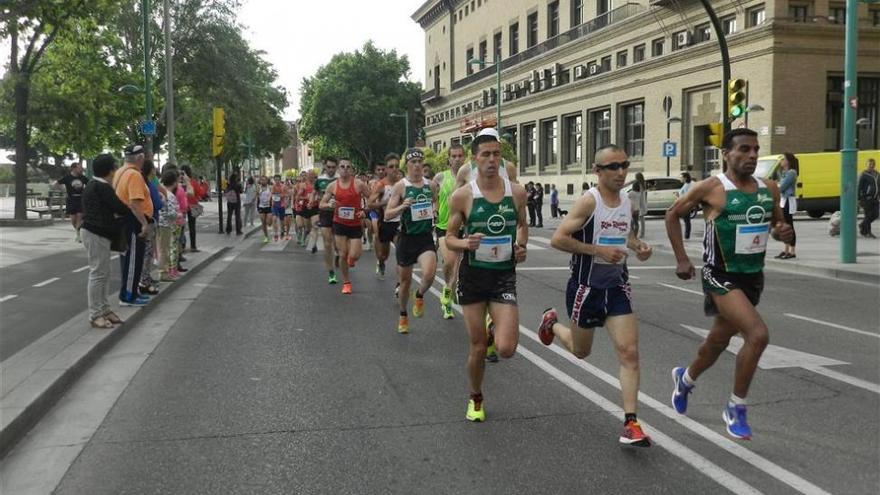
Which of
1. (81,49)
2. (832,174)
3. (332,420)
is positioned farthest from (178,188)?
(832,174)

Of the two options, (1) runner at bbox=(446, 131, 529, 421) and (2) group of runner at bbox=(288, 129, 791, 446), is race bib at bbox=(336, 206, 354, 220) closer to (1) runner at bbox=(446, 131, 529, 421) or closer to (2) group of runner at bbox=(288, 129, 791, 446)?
(2) group of runner at bbox=(288, 129, 791, 446)

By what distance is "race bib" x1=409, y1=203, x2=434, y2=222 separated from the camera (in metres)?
8.62

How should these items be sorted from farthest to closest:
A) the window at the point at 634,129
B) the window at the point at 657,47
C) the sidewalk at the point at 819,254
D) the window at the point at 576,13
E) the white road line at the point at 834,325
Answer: the window at the point at 576,13 → the window at the point at 634,129 → the window at the point at 657,47 → the sidewalk at the point at 819,254 → the white road line at the point at 834,325

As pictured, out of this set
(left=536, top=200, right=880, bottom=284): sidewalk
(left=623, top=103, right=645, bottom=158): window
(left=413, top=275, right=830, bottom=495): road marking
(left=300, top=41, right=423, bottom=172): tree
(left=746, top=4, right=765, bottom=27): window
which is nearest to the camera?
(left=413, top=275, right=830, bottom=495): road marking

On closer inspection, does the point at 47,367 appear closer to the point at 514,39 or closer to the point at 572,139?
the point at 572,139

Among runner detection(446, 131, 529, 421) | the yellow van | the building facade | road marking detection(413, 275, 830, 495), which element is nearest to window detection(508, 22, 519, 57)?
the building facade

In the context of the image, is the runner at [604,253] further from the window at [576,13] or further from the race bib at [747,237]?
the window at [576,13]

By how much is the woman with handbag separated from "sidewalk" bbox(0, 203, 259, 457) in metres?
0.21

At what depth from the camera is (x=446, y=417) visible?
5262 mm

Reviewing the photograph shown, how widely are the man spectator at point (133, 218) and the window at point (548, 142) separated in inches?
1830

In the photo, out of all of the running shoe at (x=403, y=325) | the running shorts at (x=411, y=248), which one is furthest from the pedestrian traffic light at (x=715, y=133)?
the running shoe at (x=403, y=325)

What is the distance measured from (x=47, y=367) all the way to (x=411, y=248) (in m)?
3.77

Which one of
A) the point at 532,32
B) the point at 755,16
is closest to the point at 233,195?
the point at 755,16

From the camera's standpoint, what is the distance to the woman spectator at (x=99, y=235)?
26.9ft
